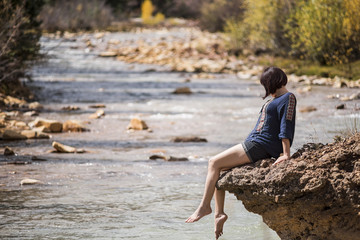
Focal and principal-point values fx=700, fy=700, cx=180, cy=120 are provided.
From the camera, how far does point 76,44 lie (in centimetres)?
3847

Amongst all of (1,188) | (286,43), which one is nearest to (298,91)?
(286,43)

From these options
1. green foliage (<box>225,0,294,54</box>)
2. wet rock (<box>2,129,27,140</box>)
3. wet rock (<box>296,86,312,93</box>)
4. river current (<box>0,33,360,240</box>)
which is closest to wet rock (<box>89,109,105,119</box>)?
river current (<box>0,33,360,240</box>)

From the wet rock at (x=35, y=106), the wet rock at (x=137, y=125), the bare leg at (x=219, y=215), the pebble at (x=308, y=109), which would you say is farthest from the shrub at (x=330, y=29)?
the bare leg at (x=219, y=215)

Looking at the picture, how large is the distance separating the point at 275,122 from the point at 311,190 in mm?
668

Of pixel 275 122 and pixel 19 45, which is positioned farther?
pixel 19 45

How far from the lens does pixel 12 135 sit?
1251 centimetres

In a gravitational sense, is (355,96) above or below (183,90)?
above

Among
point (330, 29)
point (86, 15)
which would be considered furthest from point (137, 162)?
point (86, 15)

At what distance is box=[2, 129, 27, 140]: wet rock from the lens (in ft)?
40.9

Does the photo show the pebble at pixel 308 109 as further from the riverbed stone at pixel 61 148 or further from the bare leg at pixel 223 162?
the bare leg at pixel 223 162

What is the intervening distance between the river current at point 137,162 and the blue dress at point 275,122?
2.49 ft

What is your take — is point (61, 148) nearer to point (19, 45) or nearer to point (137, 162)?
point (137, 162)

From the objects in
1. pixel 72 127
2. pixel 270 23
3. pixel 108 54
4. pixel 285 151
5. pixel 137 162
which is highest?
pixel 285 151

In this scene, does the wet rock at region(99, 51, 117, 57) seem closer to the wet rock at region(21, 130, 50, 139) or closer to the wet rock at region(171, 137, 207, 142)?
the wet rock at region(21, 130, 50, 139)
